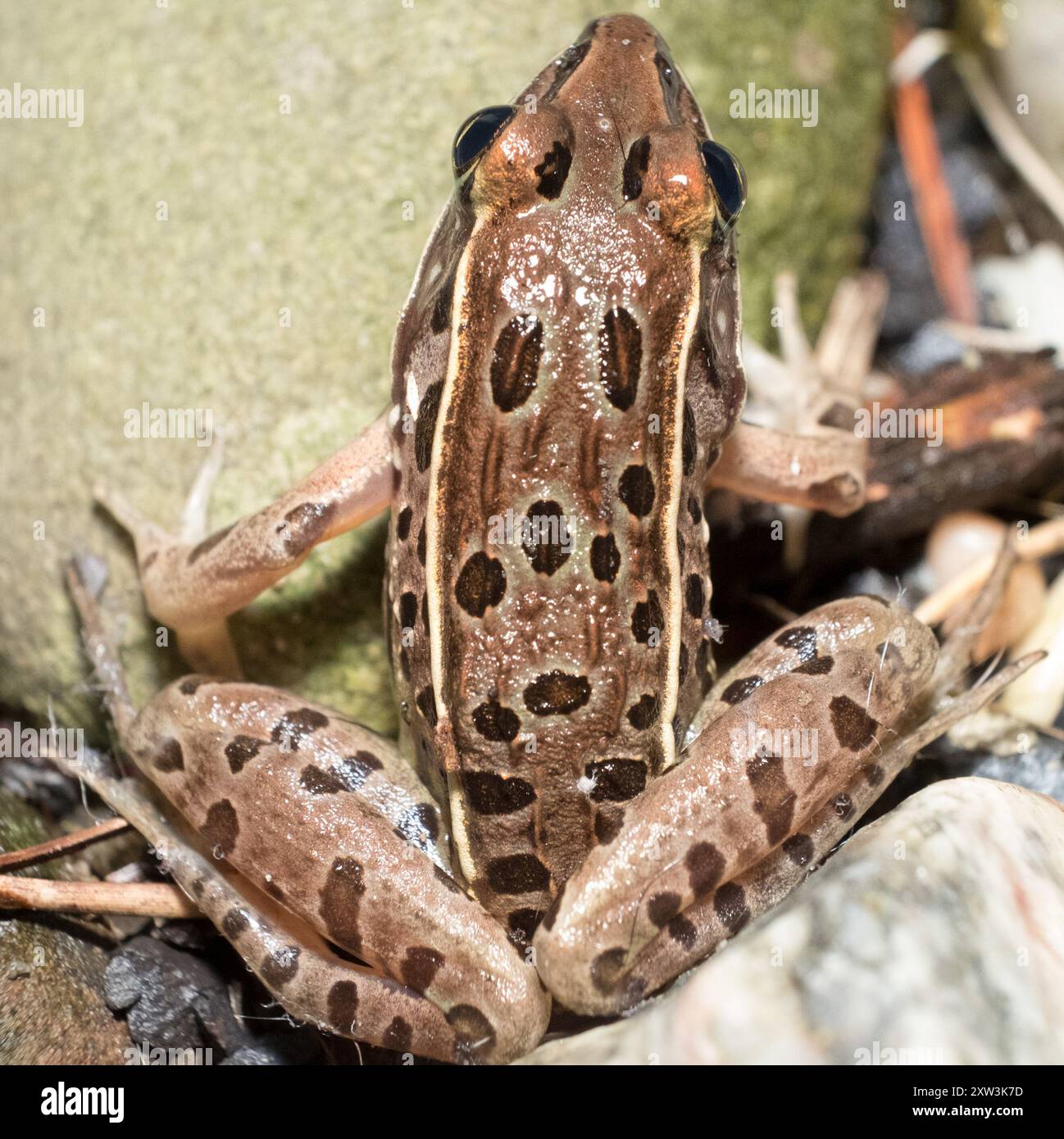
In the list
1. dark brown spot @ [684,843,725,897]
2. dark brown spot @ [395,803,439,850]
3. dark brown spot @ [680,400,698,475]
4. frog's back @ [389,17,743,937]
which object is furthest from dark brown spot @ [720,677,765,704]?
dark brown spot @ [395,803,439,850]

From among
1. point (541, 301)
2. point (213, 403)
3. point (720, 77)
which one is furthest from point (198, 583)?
point (720, 77)

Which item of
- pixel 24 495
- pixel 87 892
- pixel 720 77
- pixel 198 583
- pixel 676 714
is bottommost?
pixel 87 892

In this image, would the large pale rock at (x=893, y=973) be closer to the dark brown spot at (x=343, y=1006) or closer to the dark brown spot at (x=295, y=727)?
the dark brown spot at (x=343, y=1006)

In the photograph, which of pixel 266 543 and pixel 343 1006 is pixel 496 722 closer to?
pixel 343 1006

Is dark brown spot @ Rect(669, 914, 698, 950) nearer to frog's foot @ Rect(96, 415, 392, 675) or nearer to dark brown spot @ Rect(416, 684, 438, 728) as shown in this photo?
dark brown spot @ Rect(416, 684, 438, 728)

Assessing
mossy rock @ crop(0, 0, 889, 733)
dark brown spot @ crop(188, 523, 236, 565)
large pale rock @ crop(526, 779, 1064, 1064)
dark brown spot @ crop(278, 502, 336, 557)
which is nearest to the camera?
large pale rock @ crop(526, 779, 1064, 1064)

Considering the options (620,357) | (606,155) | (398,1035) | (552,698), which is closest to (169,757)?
(398,1035)

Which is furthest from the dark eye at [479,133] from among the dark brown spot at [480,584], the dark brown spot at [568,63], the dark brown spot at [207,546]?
the dark brown spot at [207,546]

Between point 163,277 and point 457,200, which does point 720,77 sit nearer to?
point 457,200
